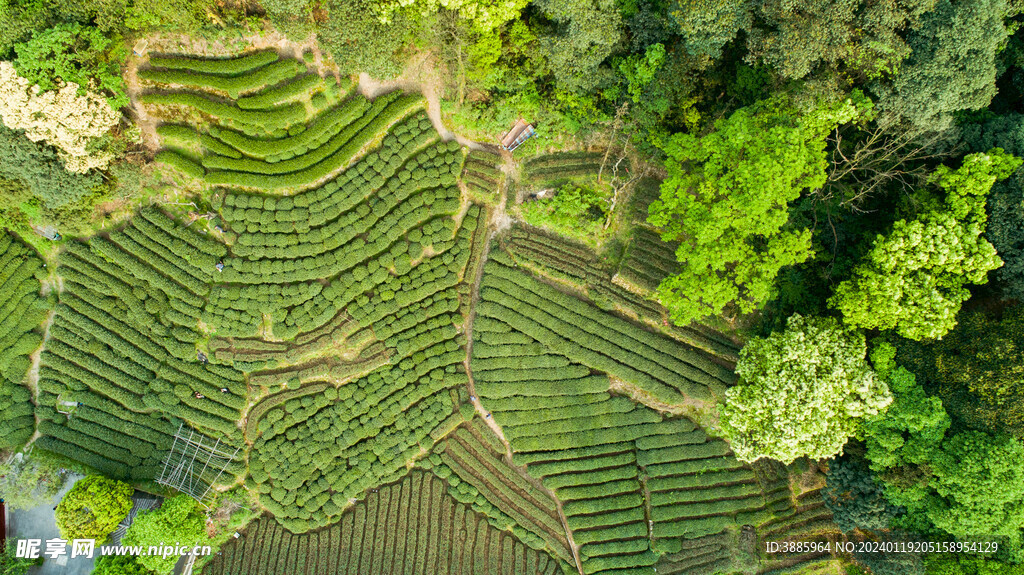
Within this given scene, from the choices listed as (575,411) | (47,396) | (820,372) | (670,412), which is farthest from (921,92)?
(47,396)

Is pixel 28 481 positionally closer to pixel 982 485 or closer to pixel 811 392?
pixel 811 392

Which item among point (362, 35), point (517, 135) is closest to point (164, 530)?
point (362, 35)

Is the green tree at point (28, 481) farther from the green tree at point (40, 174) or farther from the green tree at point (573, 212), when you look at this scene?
the green tree at point (573, 212)

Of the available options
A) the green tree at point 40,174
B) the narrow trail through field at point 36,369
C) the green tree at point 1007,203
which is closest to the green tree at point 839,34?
the green tree at point 1007,203

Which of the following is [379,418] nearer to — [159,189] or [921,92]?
[159,189]

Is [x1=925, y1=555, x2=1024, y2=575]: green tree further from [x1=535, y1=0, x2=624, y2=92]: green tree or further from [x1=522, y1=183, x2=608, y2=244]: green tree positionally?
[x1=535, y1=0, x2=624, y2=92]: green tree

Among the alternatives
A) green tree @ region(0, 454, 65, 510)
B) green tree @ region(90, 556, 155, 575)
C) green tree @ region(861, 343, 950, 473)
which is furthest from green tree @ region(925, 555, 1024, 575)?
green tree @ region(0, 454, 65, 510)
